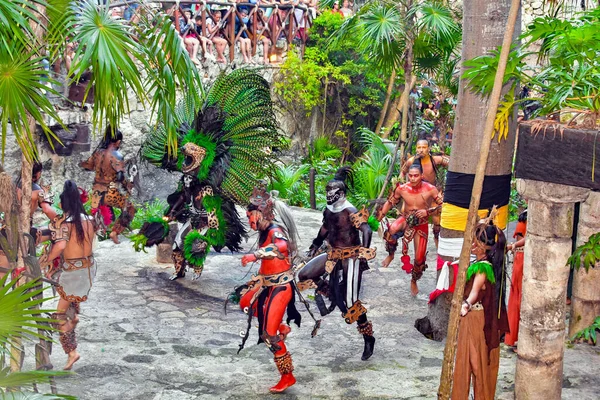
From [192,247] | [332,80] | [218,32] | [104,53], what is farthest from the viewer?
[332,80]

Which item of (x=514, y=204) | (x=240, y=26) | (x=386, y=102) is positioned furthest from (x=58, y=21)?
(x=386, y=102)

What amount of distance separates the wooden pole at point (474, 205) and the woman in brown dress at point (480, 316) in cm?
62

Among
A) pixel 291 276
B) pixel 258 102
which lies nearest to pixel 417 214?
pixel 258 102

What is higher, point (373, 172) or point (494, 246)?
point (494, 246)

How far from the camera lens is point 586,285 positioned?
8.32m

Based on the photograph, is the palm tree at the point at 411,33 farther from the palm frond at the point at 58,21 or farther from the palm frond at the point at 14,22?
the palm frond at the point at 14,22

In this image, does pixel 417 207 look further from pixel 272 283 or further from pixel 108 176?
pixel 108 176

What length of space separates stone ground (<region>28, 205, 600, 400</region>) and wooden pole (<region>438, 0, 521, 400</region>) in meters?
1.33

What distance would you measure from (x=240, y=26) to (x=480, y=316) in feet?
38.8

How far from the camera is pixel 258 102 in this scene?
31.7 ft

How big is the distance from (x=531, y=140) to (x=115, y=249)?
268 inches

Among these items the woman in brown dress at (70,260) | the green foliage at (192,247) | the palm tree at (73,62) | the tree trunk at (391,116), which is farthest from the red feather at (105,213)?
the tree trunk at (391,116)

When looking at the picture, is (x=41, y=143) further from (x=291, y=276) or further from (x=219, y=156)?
(x=291, y=276)

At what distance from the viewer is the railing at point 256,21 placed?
16.1m
